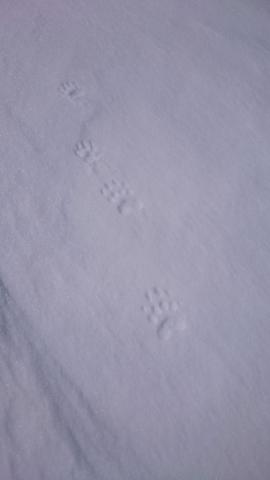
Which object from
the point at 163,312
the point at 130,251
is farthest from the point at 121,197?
the point at 163,312

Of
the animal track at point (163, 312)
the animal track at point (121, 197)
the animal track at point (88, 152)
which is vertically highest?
the animal track at point (88, 152)

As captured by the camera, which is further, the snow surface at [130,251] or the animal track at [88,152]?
the animal track at [88,152]

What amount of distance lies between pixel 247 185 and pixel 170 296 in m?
0.44

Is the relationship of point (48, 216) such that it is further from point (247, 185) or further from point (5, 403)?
point (247, 185)

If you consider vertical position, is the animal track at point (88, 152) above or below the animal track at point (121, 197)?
above

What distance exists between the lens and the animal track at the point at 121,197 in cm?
111

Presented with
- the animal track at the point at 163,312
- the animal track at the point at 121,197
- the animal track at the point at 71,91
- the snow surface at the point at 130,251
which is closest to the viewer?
the snow surface at the point at 130,251

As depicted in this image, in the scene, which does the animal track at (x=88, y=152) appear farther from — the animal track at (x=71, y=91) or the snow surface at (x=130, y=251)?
the animal track at (x=71, y=91)

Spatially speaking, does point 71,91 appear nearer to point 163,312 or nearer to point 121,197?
point 121,197

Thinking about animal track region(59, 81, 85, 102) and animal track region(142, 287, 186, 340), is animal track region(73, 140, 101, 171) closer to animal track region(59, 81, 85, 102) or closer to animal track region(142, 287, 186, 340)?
animal track region(59, 81, 85, 102)

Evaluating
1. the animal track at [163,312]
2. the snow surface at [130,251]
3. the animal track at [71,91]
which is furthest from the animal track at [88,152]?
the animal track at [163,312]

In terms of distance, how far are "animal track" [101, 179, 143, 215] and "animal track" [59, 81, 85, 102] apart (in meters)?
0.36

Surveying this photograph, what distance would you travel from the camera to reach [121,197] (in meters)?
1.13

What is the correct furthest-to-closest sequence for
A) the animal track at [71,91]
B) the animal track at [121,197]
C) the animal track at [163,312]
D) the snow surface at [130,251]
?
the animal track at [71,91]
the animal track at [121,197]
the animal track at [163,312]
the snow surface at [130,251]
